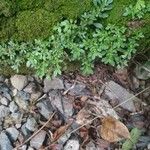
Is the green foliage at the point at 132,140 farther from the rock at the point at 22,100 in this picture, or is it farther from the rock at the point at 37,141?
the rock at the point at 22,100

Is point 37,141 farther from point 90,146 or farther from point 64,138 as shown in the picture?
point 90,146

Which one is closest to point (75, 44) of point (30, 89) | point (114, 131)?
point (30, 89)

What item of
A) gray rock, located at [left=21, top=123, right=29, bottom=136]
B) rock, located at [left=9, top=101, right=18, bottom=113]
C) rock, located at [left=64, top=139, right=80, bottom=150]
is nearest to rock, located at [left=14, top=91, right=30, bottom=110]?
rock, located at [left=9, top=101, right=18, bottom=113]

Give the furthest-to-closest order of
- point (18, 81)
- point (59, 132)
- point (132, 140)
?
point (18, 81) < point (59, 132) < point (132, 140)

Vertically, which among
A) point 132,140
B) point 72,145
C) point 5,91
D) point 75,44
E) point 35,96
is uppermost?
point 75,44

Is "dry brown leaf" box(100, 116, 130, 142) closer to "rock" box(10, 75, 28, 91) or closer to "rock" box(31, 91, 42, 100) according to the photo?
"rock" box(31, 91, 42, 100)

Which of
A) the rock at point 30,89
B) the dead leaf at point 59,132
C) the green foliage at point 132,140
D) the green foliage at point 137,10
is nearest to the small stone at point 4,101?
the rock at point 30,89
